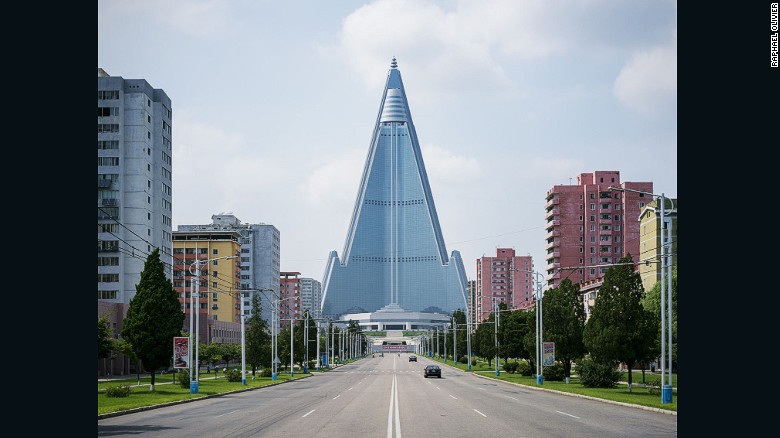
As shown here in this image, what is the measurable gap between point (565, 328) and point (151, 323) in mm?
32436

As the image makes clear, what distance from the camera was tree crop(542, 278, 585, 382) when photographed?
69688 mm

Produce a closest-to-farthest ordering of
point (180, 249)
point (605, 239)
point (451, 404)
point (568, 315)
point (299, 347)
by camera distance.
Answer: point (451, 404), point (568, 315), point (299, 347), point (605, 239), point (180, 249)

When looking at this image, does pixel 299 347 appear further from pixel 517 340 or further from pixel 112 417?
pixel 112 417

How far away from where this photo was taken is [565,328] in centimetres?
6981

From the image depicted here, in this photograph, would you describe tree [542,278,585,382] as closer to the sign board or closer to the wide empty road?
the sign board

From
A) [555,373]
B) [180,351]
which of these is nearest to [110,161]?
[555,373]

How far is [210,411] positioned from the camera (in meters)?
39.4

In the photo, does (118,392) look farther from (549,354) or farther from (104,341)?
(549,354)

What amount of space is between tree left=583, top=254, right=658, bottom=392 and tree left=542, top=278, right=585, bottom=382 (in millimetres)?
15963

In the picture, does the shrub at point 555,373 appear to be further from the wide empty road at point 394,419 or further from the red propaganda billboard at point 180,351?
the red propaganda billboard at point 180,351

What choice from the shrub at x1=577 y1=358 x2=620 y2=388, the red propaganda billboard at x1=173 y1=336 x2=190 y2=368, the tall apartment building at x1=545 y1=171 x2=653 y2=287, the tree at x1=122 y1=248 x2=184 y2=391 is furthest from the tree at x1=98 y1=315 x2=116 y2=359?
the tall apartment building at x1=545 y1=171 x2=653 y2=287
